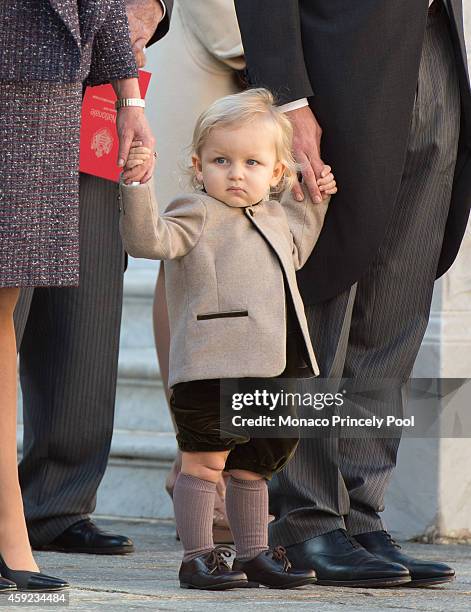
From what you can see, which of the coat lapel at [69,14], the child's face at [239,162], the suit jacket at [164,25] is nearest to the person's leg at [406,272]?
the child's face at [239,162]

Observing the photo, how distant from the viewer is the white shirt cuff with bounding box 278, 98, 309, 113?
2.70m

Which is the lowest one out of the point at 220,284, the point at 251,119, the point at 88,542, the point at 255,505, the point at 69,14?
the point at 88,542

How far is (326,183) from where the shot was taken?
271 centimetres

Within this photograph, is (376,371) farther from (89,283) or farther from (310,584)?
(89,283)

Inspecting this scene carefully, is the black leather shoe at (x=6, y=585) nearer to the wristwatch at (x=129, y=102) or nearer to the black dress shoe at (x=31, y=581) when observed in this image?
the black dress shoe at (x=31, y=581)

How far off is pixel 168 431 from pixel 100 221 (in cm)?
134

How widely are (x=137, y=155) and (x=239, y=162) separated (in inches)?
10.8

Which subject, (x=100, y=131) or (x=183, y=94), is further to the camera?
(x=183, y=94)

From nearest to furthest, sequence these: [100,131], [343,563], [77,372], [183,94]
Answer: [343,563]
[100,131]
[77,372]
[183,94]

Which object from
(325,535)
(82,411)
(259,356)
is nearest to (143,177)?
(259,356)

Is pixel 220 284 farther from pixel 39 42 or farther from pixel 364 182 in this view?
pixel 39 42

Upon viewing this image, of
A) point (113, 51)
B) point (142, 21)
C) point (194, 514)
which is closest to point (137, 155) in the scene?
point (113, 51)

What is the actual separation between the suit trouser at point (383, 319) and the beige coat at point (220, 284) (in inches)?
9.9

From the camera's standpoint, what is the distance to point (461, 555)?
3.45 meters
